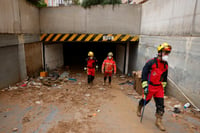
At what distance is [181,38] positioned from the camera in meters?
4.27

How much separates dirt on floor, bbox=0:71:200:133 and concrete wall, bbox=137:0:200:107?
62 centimetres

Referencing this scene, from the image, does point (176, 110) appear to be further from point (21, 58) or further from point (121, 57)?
point (121, 57)

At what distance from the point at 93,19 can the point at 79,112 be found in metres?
5.20

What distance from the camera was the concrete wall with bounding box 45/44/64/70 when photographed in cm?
884

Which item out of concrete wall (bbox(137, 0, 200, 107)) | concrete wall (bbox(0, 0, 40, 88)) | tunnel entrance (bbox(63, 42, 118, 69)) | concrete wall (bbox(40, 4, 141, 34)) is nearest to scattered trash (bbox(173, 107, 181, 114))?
concrete wall (bbox(137, 0, 200, 107))

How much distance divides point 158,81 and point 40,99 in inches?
152

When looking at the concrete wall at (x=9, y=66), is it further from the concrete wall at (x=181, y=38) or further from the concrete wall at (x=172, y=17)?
the concrete wall at (x=172, y=17)

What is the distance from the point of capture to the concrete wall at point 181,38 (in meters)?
3.78

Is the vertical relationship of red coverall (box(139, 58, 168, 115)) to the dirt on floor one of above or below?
above

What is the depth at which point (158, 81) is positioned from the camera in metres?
3.27

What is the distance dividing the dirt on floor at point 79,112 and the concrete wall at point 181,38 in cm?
62

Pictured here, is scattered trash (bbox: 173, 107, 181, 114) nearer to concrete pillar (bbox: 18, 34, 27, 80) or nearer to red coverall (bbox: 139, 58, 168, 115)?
red coverall (bbox: 139, 58, 168, 115)

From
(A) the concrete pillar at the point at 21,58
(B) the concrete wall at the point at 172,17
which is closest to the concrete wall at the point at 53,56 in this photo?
(A) the concrete pillar at the point at 21,58

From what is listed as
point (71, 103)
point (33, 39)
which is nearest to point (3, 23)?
point (33, 39)
